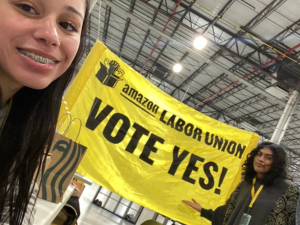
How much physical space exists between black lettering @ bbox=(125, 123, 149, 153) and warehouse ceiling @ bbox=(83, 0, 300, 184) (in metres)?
2.80

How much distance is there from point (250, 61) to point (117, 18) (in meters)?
5.45

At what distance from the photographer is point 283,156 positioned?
2516 mm

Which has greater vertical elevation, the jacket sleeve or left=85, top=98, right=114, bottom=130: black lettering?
left=85, top=98, right=114, bottom=130: black lettering

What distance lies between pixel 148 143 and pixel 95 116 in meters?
0.67

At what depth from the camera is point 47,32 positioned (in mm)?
696

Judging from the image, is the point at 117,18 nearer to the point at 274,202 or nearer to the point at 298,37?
the point at 298,37

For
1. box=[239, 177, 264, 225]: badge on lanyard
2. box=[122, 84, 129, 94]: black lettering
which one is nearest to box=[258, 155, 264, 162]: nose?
box=[239, 177, 264, 225]: badge on lanyard

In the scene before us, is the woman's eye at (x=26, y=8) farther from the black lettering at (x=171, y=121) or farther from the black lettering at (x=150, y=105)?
the black lettering at (x=171, y=121)

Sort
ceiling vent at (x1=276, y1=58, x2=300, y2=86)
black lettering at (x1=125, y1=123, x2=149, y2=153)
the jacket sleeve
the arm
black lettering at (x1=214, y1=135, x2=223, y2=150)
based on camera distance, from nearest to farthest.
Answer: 1. the jacket sleeve
2. the arm
3. black lettering at (x1=125, y1=123, x2=149, y2=153)
4. black lettering at (x1=214, y1=135, x2=223, y2=150)
5. ceiling vent at (x1=276, y1=58, x2=300, y2=86)

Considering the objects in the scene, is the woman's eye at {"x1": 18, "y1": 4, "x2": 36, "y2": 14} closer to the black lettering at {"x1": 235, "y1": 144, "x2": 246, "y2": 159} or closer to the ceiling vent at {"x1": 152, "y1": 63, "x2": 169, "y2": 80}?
the black lettering at {"x1": 235, "y1": 144, "x2": 246, "y2": 159}

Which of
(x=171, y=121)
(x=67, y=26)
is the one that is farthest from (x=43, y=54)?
(x=171, y=121)

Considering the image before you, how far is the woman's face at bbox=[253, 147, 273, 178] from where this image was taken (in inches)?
98.8

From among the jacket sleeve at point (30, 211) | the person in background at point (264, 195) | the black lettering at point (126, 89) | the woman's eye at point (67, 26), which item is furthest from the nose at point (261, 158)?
the woman's eye at point (67, 26)

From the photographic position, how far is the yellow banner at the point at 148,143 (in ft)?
9.96
